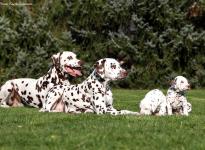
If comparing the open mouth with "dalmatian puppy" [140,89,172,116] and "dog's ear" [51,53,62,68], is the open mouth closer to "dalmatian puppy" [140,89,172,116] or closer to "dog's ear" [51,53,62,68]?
"dog's ear" [51,53,62,68]

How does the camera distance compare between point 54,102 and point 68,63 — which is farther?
point 68,63

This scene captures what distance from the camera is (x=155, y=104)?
14.7 meters

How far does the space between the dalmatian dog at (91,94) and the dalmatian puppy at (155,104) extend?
58 cm

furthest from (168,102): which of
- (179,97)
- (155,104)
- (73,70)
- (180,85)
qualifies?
(73,70)

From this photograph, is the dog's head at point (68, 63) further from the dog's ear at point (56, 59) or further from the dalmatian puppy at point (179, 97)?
the dalmatian puppy at point (179, 97)

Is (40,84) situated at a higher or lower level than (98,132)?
higher

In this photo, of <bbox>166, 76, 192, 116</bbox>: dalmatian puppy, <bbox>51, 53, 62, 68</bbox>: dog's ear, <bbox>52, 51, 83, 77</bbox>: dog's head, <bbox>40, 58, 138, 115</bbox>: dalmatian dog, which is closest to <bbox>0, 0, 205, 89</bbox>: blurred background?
<bbox>51, 53, 62, 68</bbox>: dog's ear

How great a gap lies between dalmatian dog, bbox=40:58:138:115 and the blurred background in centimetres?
1462

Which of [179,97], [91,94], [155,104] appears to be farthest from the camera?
[179,97]

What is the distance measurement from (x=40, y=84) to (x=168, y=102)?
3.10 meters

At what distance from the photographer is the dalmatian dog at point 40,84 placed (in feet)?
51.1

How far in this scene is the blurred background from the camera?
30.0m

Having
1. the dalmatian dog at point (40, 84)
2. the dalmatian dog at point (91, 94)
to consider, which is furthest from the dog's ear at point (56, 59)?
the dalmatian dog at point (91, 94)

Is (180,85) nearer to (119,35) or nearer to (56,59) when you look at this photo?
(56,59)
